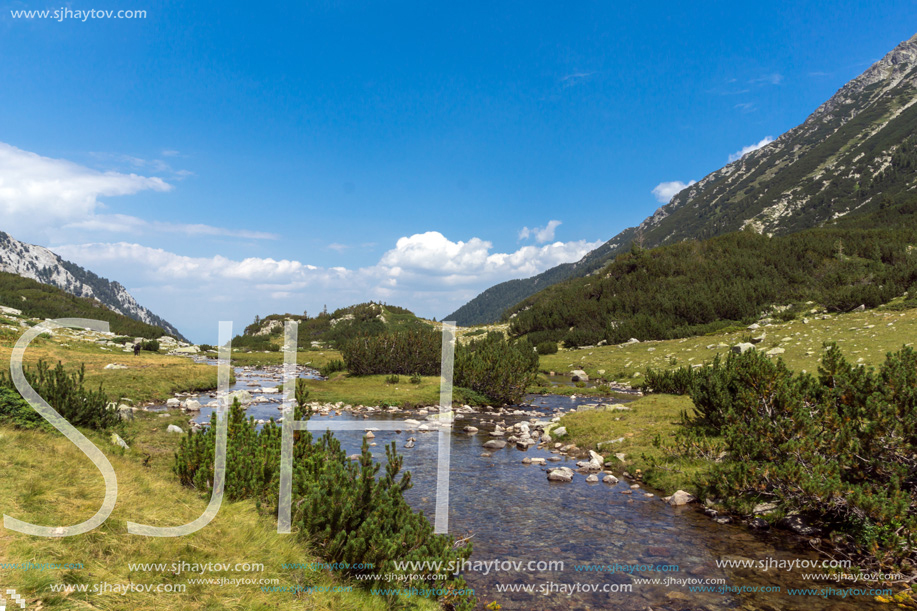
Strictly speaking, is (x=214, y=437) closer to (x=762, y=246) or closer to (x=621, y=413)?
(x=621, y=413)

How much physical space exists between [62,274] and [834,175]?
25528 cm

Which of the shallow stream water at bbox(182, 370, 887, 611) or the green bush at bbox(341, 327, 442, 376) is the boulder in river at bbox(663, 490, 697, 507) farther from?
the green bush at bbox(341, 327, 442, 376)

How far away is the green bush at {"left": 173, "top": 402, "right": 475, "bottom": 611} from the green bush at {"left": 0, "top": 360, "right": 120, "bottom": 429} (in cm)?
475

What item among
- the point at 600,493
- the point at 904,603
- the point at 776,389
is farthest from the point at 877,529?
the point at 600,493

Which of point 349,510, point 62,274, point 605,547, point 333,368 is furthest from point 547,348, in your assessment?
point 62,274

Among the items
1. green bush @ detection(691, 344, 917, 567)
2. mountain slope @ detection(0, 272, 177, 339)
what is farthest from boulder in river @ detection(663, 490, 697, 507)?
mountain slope @ detection(0, 272, 177, 339)

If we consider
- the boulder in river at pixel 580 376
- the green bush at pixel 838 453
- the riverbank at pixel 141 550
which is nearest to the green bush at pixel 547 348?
the boulder in river at pixel 580 376

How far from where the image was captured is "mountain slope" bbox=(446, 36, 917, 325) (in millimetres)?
99500

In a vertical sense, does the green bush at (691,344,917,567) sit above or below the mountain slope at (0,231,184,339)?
below

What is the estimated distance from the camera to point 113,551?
462 cm

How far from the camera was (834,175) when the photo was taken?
121 metres

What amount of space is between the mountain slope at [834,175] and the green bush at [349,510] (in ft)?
299

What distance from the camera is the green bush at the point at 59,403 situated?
8914 millimetres

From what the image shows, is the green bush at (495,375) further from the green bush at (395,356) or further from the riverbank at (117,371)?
the riverbank at (117,371)
